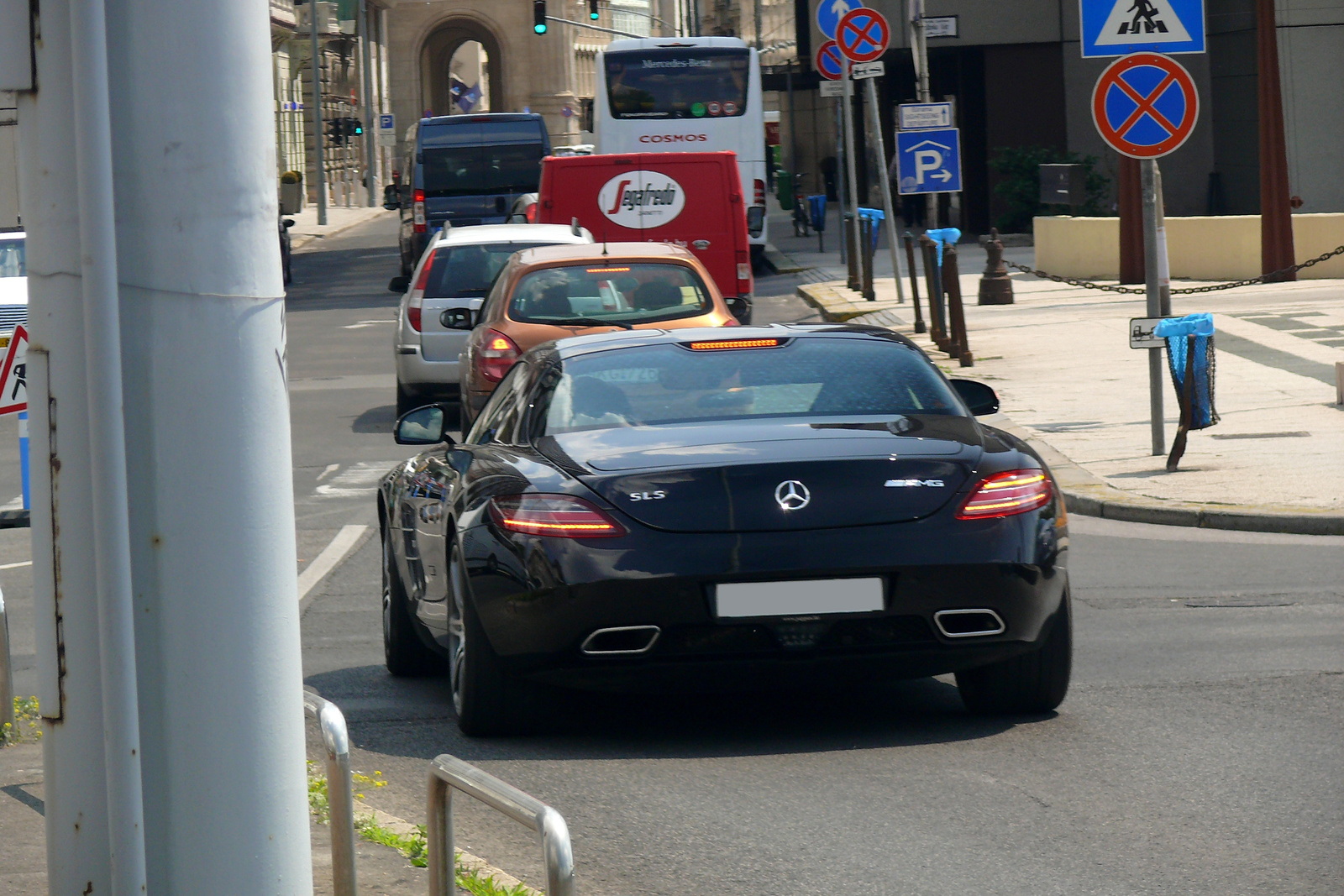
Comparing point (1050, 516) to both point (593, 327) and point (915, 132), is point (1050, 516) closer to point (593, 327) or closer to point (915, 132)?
point (593, 327)

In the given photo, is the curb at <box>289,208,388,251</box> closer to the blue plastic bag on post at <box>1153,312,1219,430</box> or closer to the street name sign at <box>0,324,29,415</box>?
the blue plastic bag on post at <box>1153,312,1219,430</box>

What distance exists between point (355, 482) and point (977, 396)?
645cm

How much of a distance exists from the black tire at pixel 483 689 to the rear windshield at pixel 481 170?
3286cm

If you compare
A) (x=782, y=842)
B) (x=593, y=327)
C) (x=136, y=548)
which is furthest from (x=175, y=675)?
(x=593, y=327)

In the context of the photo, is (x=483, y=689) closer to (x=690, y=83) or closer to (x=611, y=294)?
(x=611, y=294)

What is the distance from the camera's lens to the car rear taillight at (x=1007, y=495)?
6301mm

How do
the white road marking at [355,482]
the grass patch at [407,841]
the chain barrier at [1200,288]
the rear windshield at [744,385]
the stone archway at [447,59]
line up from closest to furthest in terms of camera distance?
1. the grass patch at [407,841]
2. the rear windshield at [744,385]
3. the white road marking at [355,482]
4. the chain barrier at [1200,288]
5. the stone archway at [447,59]

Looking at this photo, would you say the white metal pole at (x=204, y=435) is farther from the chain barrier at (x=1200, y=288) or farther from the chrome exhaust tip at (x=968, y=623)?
the chain barrier at (x=1200, y=288)

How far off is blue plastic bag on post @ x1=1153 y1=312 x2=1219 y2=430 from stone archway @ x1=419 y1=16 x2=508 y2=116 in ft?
312

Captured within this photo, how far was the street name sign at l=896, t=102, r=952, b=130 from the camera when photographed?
2205 centimetres

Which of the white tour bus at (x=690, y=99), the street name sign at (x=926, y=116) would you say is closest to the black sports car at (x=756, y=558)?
the street name sign at (x=926, y=116)

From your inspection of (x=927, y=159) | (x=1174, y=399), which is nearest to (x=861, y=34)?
(x=927, y=159)

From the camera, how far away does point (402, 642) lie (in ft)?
25.6

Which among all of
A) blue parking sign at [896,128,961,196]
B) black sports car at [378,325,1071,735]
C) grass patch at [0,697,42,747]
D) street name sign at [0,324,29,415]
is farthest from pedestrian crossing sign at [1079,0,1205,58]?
blue parking sign at [896,128,961,196]
